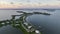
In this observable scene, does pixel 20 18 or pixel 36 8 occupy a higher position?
pixel 36 8

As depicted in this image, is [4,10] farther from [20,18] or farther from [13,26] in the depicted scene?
[20,18]

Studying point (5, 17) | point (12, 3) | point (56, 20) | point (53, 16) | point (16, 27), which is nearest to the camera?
point (12, 3)

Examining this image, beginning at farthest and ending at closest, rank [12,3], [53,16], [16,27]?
[53,16] → [16,27] → [12,3]

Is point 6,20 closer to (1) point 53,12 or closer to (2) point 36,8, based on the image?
(2) point 36,8

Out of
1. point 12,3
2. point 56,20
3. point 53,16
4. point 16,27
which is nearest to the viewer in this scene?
point 12,3

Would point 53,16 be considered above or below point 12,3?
below

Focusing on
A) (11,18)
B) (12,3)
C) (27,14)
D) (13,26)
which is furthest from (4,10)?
(27,14)

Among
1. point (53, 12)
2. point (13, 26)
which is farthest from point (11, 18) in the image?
point (53, 12)

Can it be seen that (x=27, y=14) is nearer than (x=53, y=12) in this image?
No

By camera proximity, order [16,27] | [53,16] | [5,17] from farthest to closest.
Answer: [53,16]
[5,17]
[16,27]
